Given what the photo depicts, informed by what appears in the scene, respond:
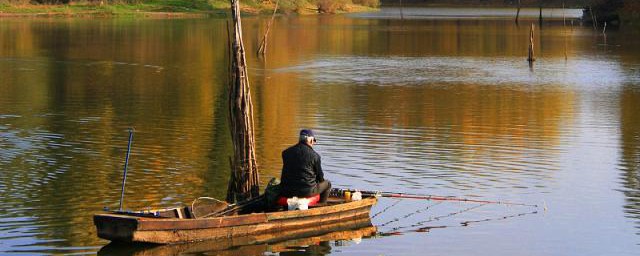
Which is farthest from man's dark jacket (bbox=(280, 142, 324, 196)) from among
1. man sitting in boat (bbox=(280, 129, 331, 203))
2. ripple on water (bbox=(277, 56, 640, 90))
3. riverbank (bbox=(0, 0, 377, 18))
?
riverbank (bbox=(0, 0, 377, 18))

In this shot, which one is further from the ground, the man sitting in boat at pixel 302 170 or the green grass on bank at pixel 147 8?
the green grass on bank at pixel 147 8

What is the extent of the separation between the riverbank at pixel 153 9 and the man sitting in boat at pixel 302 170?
98.5 meters

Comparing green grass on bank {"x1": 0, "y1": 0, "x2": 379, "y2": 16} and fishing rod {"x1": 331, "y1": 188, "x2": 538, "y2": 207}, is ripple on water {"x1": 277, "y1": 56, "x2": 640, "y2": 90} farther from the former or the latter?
green grass on bank {"x1": 0, "y1": 0, "x2": 379, "y2": 16}

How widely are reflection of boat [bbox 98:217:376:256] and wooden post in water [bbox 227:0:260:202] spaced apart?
6.47 feet

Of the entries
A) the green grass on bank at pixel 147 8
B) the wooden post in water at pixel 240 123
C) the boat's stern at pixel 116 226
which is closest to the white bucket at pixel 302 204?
the wooden post in water at pixel 240 123

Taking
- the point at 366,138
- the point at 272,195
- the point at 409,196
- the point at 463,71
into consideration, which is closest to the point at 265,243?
the point at 272,195

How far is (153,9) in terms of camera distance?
130m

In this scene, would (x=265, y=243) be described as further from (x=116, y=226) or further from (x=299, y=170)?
(x=116, y=226)

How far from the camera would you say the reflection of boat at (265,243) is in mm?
16984

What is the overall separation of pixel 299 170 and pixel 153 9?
113 meters

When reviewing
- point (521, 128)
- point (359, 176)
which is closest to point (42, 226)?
point (359, 176)

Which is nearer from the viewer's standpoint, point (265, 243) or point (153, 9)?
point (265, 243)

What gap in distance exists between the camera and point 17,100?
3972 centimetres

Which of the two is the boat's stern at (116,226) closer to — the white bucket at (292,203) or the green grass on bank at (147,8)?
the white bucket at (292,203)
